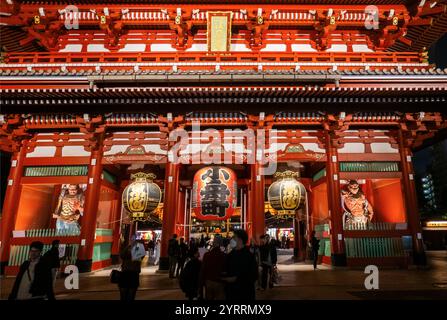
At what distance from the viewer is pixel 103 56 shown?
13055mm

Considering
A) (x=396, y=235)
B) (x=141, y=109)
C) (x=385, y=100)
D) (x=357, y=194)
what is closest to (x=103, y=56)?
(x=141, y=109)

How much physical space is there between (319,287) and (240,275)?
504 cm

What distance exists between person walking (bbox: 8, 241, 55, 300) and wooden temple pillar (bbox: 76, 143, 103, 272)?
6.84 metres

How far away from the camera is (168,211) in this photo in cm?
1152

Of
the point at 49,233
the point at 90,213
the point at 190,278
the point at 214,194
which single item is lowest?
the point at 190,278

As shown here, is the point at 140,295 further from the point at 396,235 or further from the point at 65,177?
the point at 396,235

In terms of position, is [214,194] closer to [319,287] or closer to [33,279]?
[319,287]

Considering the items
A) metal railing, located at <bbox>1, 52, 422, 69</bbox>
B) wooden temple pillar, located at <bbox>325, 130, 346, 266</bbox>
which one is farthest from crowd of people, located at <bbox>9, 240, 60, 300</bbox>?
wooden temple pillar, located at <bbox>325, 130, 346, 266</bbox>

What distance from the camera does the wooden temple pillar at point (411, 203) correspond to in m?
11.4

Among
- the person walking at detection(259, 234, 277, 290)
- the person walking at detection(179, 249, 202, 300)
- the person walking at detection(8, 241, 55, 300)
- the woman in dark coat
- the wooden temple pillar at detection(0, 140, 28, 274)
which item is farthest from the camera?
the wooden temple pillar at detection(0, 140, 28, 274)

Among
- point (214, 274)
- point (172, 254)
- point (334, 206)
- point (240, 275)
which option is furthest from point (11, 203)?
point (334, 206)

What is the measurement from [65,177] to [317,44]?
513 inches

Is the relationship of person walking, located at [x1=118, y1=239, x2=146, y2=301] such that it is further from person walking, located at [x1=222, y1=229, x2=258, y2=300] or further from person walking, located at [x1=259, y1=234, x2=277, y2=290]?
person walking, located at [x1=259, y1=234, x2=277, y2=290]

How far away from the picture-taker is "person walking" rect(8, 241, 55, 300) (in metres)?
4.64
